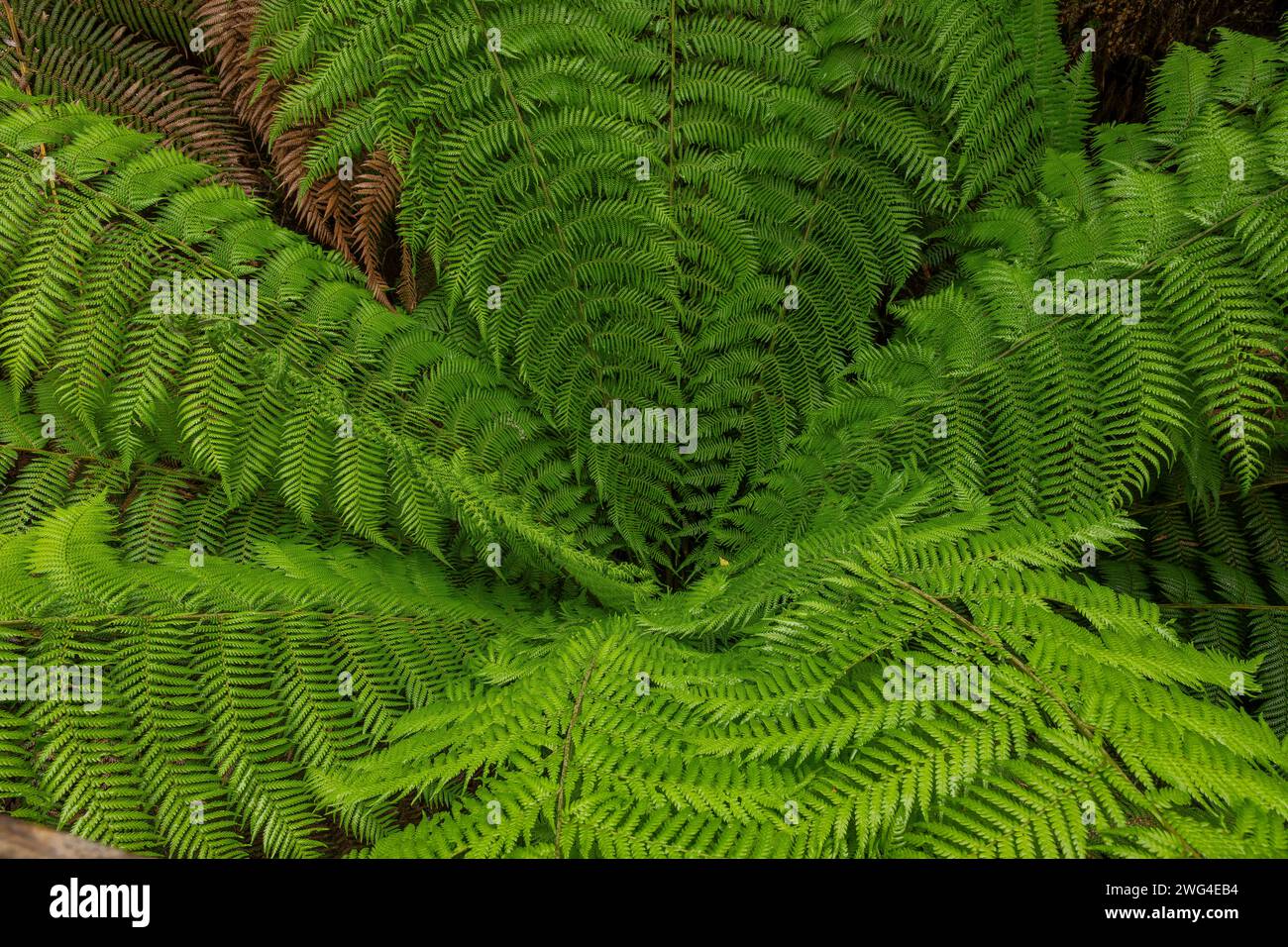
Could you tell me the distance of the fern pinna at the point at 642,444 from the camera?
50.1 inches

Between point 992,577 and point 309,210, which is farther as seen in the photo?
point 309,210

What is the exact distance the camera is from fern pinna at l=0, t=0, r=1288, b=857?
1.27m

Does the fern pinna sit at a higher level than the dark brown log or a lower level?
higher

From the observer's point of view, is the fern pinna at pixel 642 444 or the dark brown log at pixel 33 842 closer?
the dark brown log at pixel 33 842

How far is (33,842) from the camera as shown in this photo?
1.03 m

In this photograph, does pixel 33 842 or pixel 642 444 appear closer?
pixel 33 842

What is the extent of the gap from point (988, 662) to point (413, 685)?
1.28m

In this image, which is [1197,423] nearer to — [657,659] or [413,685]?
[657,659]

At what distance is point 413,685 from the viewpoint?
1.74 m

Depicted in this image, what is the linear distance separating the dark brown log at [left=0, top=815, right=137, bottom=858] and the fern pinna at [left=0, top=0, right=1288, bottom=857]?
375 mm

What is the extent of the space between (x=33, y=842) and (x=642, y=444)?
196 centimetres

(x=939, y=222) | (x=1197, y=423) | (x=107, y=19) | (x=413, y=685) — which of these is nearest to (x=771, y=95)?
(x=939, y=222)

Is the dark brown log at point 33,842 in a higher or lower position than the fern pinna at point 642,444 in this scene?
lower

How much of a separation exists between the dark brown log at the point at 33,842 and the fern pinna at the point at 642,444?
375mm
